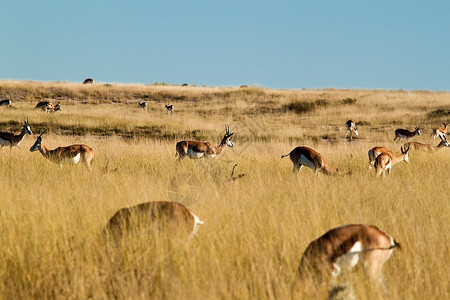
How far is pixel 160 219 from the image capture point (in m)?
4.11

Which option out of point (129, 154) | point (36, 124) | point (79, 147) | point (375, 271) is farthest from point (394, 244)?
point (36, 124)

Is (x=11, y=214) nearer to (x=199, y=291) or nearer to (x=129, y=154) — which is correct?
(x=199, y=291)

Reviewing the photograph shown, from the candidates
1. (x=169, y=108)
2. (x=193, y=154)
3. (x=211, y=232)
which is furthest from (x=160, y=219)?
(x=169, y=108)

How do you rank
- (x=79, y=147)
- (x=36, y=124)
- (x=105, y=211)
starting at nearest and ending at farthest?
(x=105, y=211) → (x=79, y=147) → (x=36, y=124)

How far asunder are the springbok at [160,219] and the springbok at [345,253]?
109cm

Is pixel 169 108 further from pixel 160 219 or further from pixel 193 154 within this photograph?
pixel 160 219

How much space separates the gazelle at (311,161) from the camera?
916cm

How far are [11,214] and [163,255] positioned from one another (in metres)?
1.77

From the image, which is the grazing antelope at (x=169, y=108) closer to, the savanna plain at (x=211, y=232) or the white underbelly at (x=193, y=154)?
the white underbelly at (x=193, y=154)

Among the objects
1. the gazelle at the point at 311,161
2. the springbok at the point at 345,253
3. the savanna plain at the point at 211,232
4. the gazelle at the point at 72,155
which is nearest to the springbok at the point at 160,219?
the savanna plain at the point at 211,232

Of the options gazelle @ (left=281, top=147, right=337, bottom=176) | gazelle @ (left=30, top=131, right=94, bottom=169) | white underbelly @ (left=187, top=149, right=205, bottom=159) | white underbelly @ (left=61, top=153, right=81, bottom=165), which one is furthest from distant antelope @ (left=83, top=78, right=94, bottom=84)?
gazelle @ (left=281, top=147, right=337, bottom=176)

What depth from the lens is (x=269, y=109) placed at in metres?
35.9

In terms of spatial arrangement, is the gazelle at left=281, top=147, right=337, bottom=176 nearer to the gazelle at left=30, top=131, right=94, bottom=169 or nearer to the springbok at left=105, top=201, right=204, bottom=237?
the gazelle at left=30, top=131, right=94, bottom=169

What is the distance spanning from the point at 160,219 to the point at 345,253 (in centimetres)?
163
